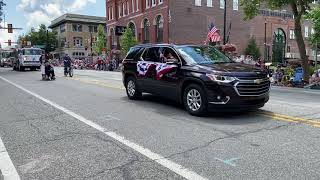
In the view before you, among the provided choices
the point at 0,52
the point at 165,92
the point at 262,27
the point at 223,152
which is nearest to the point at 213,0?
the point at 262,27

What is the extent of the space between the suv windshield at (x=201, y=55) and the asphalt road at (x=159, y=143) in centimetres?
129

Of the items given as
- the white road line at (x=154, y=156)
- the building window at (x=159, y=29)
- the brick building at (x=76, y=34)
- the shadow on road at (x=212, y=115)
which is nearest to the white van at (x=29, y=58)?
the building window at (x=159, y=29)

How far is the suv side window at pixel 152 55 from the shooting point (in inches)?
447

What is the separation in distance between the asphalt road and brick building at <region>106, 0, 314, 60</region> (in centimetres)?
3801

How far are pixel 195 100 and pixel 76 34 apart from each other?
87.9 metres

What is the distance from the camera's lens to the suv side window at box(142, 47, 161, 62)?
11366 millimetres

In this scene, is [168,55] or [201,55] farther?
[168,55]

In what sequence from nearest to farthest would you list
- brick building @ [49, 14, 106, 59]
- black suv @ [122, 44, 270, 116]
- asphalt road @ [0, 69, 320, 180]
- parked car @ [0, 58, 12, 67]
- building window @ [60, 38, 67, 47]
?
asphalt road @ [0, 69, 320, 180]
black suv @ [122, 44, 270, 116]
parked car @ [0, 58, 12, 67]
brick building @ [49, 14, 106, 59]
building window @ [60, 38, 67, 47]

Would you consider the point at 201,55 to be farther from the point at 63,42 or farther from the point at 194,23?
the point at 63,42

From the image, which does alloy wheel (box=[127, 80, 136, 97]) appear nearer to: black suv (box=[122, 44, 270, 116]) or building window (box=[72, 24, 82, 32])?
black suv (box=[122, 44, 270, 116])

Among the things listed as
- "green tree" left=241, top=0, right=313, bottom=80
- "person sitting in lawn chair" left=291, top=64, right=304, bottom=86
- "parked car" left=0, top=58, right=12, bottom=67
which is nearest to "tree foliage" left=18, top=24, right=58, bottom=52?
"parked car" left=0, top=58, right=12, bottom=67

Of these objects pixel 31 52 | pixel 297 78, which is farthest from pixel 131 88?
pixel 31 52

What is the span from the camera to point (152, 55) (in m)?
11.6

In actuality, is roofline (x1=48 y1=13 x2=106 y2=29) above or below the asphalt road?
above
